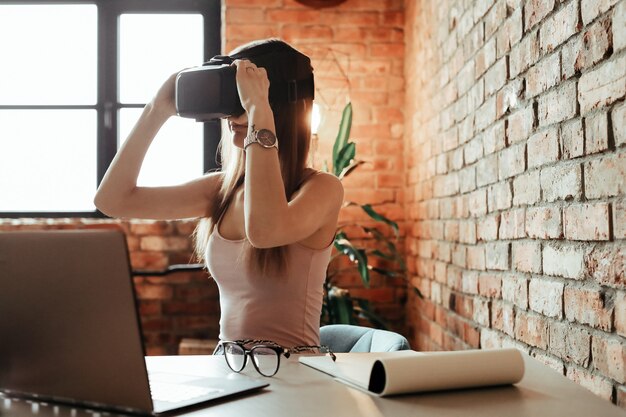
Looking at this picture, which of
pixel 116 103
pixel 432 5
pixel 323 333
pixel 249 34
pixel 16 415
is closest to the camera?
pixel 16 415

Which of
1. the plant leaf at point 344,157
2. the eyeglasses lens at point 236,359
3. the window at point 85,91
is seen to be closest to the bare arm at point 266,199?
the eyeglasses lens at point 236,359

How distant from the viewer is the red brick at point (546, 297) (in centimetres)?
143

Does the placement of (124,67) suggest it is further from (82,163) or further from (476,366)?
(476,366)

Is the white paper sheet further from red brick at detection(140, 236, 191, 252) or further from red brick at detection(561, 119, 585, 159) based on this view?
red brick at detection(140, 236, 191, 252)

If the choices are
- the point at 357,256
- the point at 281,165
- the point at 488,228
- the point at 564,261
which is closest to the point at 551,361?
the point at 564,261

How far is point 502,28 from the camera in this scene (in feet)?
6.04

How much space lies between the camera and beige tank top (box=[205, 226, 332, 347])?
61.1 inches

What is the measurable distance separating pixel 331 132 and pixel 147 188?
1852 mm

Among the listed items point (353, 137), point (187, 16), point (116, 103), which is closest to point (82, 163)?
point (116, 103)

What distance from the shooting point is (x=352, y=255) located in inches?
121

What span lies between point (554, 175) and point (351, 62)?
7.42 ft

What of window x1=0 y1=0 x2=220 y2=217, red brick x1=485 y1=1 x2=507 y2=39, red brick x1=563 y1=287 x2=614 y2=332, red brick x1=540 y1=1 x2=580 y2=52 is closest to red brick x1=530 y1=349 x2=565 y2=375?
red brick x1=563 y1=287 x2=614 y2=332

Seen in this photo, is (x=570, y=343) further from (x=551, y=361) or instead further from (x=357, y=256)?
(x=357, y=256)

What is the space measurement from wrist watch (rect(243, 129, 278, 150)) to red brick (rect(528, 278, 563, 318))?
0.68 metres
